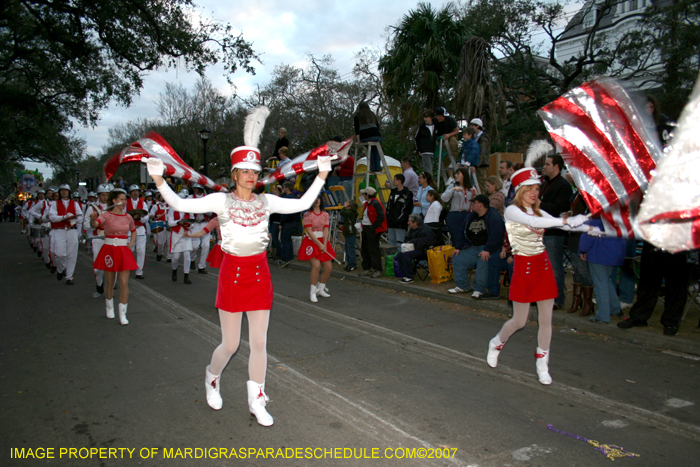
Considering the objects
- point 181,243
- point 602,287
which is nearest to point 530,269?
point 602,287

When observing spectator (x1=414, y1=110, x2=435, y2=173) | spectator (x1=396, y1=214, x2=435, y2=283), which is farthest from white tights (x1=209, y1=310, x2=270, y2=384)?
spectator (x1=414, y1=110, x2=435, y2=173)

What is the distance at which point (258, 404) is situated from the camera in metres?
3.78

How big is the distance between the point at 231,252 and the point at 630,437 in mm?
3405

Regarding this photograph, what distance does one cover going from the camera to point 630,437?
3.59 meters

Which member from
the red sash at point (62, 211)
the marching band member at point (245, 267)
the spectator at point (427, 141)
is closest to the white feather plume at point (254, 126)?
the marching band member at point (245, 267)

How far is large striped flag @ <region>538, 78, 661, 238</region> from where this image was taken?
8.20 feet

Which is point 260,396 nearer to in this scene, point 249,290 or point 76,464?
point 249,290

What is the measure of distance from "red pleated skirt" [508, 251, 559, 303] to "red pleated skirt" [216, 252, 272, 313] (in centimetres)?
253

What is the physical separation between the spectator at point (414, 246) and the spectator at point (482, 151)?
2673mm

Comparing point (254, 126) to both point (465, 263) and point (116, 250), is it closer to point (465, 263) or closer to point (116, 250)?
point (116, 250)

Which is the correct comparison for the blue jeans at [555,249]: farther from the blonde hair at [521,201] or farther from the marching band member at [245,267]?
the marching band member at [245,267]

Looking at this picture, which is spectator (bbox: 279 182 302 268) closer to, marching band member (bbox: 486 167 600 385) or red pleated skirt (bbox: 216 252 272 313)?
marching band member (bbox: 486 167 600 385)

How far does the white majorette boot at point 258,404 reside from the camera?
12.2 feet

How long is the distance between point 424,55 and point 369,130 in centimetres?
581
